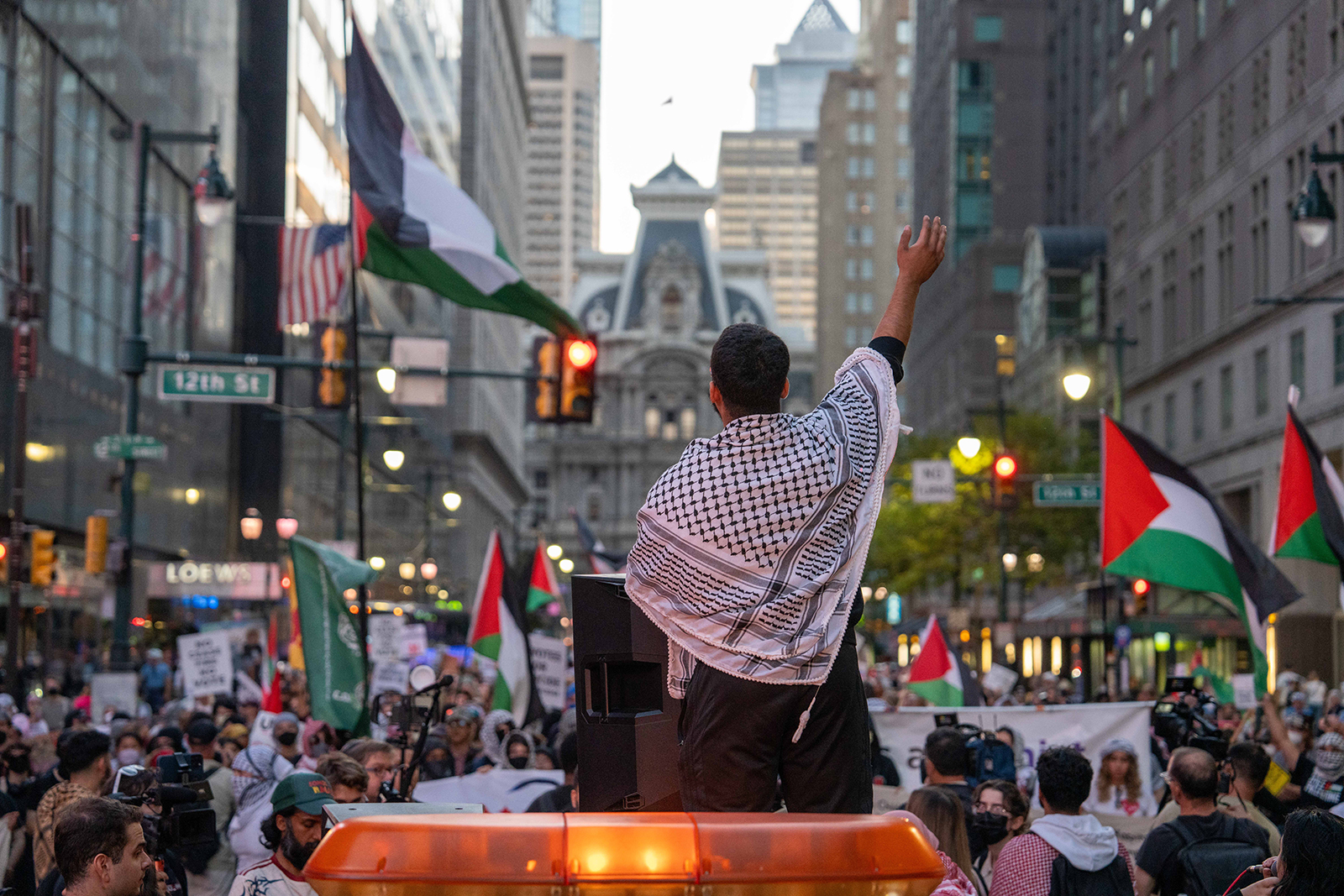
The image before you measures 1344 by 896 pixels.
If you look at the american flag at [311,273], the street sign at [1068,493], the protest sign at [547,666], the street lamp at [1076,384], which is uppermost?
the american flag at [311,273]

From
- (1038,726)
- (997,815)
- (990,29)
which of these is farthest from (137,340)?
(990,29)

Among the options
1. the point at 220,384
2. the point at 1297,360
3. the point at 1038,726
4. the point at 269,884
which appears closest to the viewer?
the point at 269,884

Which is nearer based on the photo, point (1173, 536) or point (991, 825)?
point (991, 825)

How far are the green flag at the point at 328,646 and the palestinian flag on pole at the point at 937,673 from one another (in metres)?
6.59

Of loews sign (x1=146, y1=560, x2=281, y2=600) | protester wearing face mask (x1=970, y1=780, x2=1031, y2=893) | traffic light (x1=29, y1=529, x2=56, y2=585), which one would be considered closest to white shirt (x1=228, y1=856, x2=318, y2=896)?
protester wearing face mask (x1=970, y1=780, x2=1031, y2=893)

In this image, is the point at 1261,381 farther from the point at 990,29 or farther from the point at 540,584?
the point at 990,29

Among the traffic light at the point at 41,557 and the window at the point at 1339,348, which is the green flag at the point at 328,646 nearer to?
the traffic light at the point at 41,557

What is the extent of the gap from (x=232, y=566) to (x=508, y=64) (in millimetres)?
72253

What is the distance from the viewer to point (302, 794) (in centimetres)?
606

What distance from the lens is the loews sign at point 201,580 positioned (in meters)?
Result: 36.2

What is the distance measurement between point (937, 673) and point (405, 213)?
23.5ft

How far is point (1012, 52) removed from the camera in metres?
86.6

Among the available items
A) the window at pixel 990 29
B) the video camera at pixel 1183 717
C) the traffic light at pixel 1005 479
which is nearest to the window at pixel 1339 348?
the traffic light at pixel 1005 479

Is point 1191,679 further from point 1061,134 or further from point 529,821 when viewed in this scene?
point 1061,134
